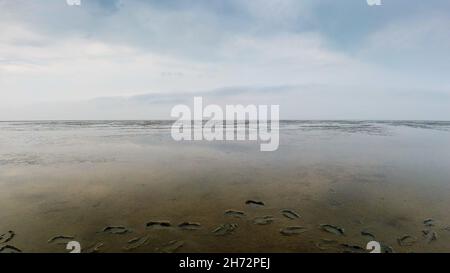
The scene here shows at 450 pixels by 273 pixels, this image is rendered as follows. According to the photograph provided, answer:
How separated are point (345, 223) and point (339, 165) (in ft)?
20.9

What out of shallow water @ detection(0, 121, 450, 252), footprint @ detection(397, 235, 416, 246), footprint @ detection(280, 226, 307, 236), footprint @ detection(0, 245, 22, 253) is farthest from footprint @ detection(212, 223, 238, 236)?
footprint @ detection(0, 245, 22, 253)

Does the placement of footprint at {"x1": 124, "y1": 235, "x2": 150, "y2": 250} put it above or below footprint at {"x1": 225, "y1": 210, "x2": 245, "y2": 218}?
below

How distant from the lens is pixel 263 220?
6.52 m

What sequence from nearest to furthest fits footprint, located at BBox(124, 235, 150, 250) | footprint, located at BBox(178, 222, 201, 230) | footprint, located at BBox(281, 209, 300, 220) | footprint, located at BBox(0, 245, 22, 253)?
A: footprint, located at BBox(0, 245, 22, 253)
footprint, located at BBox(124, 235, 150, 250)
footprint, located at BBox(178, 222, 201, 230)
footprint, located at BBox(281, 209, 300, 220)

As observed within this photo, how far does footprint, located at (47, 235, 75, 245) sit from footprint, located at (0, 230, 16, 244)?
2.74 ft

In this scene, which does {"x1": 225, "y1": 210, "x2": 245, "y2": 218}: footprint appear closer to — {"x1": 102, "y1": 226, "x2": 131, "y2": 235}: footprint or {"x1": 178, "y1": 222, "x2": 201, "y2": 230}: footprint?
{"x1": 178, "y1": 222, "x2": 201, "y2": 230}: footprint

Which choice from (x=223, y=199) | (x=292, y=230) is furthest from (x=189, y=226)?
(x=292, y=230)

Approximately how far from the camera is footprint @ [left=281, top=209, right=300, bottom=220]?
22.0ft

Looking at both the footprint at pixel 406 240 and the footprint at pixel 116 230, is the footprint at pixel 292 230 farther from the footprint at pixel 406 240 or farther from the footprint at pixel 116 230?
the footprint at pixel 116 230

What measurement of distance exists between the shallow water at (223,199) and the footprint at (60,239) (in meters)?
0.09

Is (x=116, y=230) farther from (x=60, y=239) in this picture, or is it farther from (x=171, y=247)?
(x=171, y=247)

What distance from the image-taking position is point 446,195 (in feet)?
27.0

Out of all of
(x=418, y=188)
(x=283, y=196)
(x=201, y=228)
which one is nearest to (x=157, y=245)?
(x=201, y=228)
